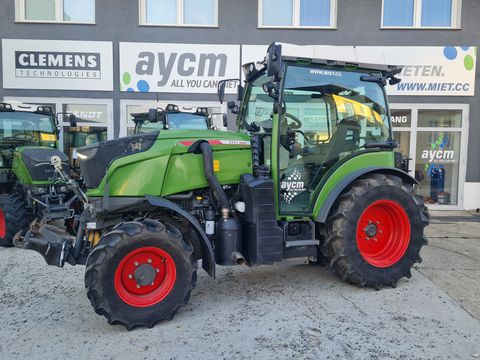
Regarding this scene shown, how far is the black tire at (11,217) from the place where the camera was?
Result: 19.0 feet

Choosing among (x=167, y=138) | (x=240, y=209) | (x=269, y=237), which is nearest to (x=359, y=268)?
(x=269, y=237)

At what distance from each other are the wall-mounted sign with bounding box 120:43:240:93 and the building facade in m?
0.03

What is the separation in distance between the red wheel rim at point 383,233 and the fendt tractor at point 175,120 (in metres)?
4.34

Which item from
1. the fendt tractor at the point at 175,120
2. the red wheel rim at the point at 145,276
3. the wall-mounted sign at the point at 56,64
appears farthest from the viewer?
the wall-mounted sign at the point at 56,64

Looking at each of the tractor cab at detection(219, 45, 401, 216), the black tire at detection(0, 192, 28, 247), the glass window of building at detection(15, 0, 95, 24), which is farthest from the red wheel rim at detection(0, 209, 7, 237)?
the glass window of building at detection(15, 0, 95, 24)

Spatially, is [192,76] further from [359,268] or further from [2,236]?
[359,268]

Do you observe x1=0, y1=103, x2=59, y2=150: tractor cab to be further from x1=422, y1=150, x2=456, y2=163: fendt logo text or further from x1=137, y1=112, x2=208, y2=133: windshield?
x1=422, y1=150, x2=456, y2=163: fendt logo text

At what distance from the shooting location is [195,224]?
3.28 metres

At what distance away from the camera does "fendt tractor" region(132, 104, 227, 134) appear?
25.3 feet

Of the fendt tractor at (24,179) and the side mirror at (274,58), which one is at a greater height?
the side mirror at (274,58)

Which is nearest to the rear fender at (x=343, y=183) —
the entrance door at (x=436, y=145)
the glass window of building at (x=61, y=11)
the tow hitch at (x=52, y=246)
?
the tow hitch at (x=52, y=246)

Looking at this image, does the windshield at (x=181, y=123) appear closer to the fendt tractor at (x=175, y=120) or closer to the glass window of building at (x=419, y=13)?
the fendt tractor at (x=175, y=120)

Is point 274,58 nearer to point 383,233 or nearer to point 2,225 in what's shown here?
point 383,233

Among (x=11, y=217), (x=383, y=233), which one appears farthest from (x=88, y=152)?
(x=11, y=217)
